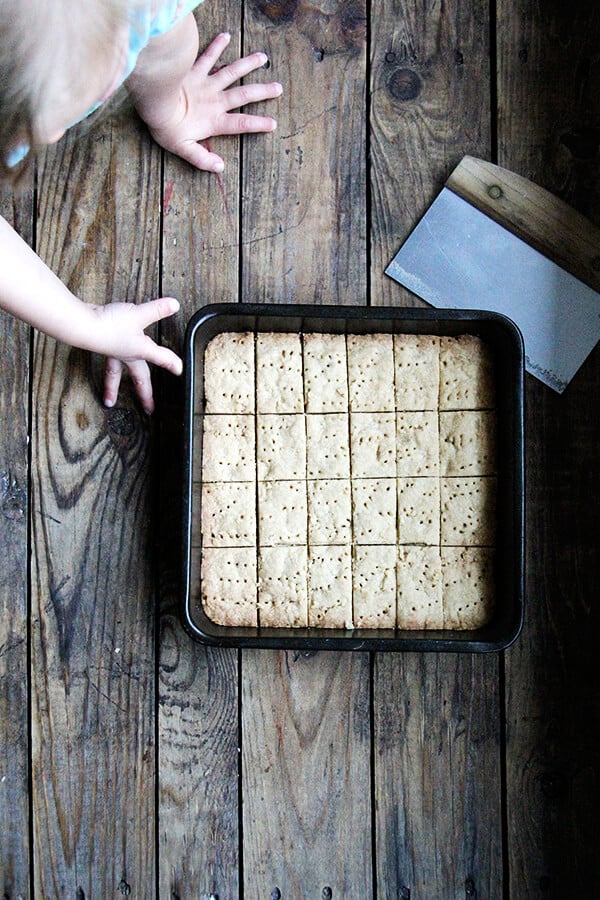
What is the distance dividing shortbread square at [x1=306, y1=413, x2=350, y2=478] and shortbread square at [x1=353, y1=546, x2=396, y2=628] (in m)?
0.13

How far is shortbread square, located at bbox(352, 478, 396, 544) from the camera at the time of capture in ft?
3.62

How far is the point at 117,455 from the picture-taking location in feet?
3.87

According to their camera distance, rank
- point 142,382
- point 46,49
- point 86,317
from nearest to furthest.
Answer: point 46,49 < point 86,317 < point 142,382

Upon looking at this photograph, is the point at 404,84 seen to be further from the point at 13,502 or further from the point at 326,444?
the point at 13,502

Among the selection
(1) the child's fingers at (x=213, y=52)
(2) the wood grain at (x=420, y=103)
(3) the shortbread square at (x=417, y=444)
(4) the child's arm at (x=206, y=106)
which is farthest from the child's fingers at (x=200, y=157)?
(3) the shortbread square at (x=417, y=444)

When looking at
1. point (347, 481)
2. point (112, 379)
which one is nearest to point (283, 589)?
point (347, 481)

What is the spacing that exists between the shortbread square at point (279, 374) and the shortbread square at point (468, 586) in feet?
0.95

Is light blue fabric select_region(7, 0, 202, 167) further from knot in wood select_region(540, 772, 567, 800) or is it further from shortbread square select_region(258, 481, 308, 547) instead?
knot in wood select_region(540, 772, 567, 800)

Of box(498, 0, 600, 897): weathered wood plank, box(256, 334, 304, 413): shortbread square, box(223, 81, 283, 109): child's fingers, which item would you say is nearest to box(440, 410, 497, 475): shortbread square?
box(498, 0, 600, 897): weathered wood plank

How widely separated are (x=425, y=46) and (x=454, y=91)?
3.1 inches

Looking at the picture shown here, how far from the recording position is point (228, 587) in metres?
1.10

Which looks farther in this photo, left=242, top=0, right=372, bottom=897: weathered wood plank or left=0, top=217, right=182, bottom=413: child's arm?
left=242, top=0, right=372, bottom=897: weathered wood plank

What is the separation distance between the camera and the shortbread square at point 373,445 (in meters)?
1.11

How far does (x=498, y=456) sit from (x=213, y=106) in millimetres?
635
